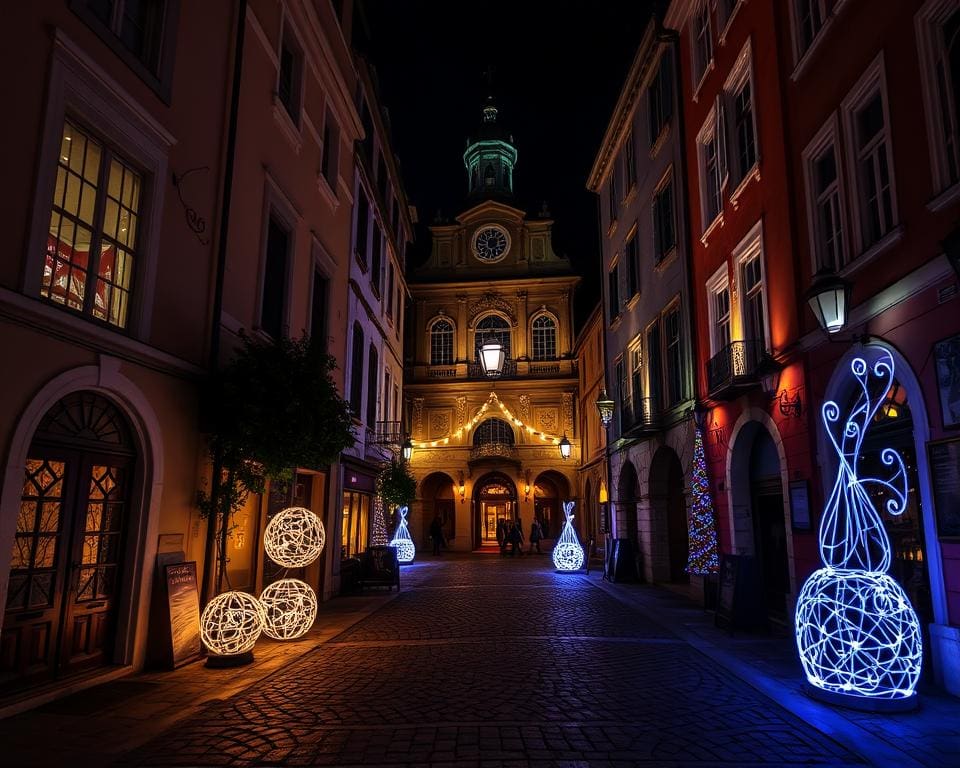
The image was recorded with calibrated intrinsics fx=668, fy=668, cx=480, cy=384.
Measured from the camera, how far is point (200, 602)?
8664mm

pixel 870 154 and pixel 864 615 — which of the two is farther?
pixel 870 154

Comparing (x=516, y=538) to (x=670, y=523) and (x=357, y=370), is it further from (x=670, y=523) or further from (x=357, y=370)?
(x=357, y=370)

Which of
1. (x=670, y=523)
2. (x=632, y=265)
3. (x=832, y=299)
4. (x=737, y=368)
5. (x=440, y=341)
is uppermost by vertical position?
(x=440, y=341)

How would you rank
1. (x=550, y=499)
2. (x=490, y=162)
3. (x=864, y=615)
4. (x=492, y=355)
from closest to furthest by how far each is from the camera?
(x=864, y=615), (x=492, y=355), (x=550, y=499), (x=490, y=162)

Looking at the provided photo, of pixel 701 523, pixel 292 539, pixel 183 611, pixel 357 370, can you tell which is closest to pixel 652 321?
pixel 701 523

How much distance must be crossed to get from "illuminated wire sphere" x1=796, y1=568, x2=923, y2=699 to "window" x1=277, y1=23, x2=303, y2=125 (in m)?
11.5

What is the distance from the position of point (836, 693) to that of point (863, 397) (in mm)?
3703

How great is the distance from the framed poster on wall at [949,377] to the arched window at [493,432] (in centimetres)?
2871

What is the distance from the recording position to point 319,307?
1452 cm

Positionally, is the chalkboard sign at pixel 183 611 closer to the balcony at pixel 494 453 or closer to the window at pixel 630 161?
the window at pixel 630 161

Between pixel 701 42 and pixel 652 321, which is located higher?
pixel 701 42

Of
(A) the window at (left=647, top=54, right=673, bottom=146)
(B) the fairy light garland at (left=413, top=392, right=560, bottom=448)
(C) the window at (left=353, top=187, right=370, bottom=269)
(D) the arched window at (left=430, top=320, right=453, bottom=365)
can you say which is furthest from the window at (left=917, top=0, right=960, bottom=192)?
(D) the arched window at (left=430, top=320, right=453, bottom=365)

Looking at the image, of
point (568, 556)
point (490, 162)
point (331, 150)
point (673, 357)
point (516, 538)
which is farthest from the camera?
point (490, 162)

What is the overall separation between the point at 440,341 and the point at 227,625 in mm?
29401
